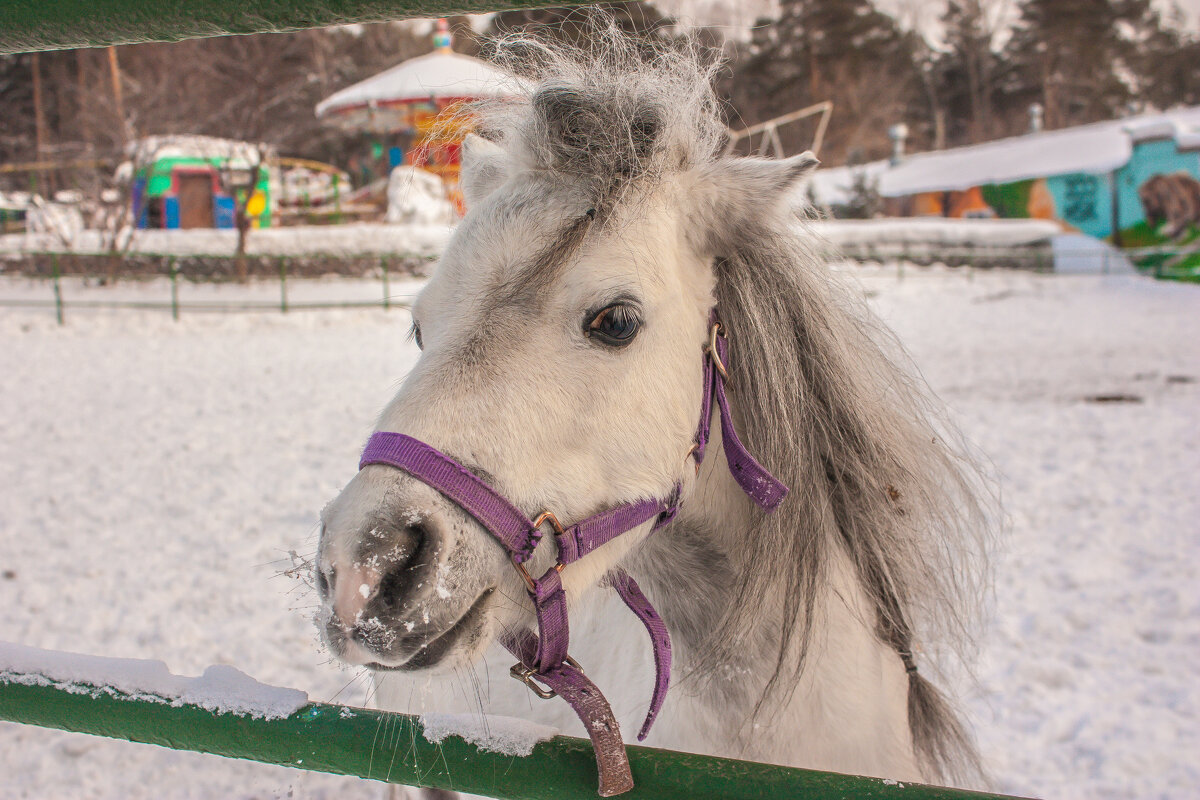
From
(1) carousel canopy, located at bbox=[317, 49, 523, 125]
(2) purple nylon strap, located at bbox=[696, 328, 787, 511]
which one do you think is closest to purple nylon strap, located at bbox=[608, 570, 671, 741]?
(2) purple nylon strap, located at bbox=[696, 328, 787, 511]

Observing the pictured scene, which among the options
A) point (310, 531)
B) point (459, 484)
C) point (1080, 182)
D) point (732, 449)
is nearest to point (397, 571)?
point (459, 484)

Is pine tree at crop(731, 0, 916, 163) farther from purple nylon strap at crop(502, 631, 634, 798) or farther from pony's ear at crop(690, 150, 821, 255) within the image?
purple nylon strap at crop(502, 631, 634, 798)

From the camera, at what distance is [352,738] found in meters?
1.12

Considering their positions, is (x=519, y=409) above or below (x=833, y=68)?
below

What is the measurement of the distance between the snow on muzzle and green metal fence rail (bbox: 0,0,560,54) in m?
0.63

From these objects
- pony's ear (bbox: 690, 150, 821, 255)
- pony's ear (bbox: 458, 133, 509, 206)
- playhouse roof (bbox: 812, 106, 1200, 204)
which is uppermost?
playhouse roof (bbox: 812, 106, 1200, 204)

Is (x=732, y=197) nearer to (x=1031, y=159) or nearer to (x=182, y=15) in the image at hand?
(x=182, y=15)

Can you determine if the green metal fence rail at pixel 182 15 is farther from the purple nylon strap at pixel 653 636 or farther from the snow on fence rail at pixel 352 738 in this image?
the purple nylon strap at pixel 653 636

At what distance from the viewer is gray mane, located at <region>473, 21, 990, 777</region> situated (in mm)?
1448

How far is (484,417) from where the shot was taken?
122 cm

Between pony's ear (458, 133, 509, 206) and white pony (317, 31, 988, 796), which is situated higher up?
pony's ear (458, 133, 509, 206)

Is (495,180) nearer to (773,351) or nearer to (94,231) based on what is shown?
(773,351)

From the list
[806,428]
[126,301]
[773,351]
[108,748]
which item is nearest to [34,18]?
[773,351]

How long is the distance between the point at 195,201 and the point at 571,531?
24805 millimetres
